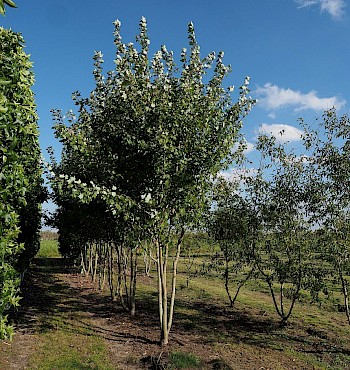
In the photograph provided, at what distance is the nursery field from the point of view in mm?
12453

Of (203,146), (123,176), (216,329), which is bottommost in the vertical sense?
(216,329)

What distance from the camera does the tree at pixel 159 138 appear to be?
11844 mm

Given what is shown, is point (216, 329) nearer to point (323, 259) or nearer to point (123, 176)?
point (323, 259)

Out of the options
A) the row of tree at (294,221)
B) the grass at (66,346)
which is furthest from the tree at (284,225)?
the grass at (66,346)

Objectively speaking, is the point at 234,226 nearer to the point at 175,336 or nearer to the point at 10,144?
the point at 175,336

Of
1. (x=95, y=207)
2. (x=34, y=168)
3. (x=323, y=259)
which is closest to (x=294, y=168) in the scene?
(x=323, y=259)

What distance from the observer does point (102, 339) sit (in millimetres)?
14602

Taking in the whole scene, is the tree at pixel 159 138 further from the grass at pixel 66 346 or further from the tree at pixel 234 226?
the tree at pixel 234 226

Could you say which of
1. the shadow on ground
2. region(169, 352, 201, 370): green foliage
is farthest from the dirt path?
region(169, 352, 201, 370): green foliage

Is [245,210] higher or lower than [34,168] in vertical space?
lower

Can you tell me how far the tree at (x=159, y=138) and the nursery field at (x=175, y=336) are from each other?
1.86m

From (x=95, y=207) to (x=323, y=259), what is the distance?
11087 mm

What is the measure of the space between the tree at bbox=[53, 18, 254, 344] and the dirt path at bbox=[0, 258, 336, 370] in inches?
56.0

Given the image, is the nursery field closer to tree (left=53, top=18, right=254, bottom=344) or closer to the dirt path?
the dirt path
